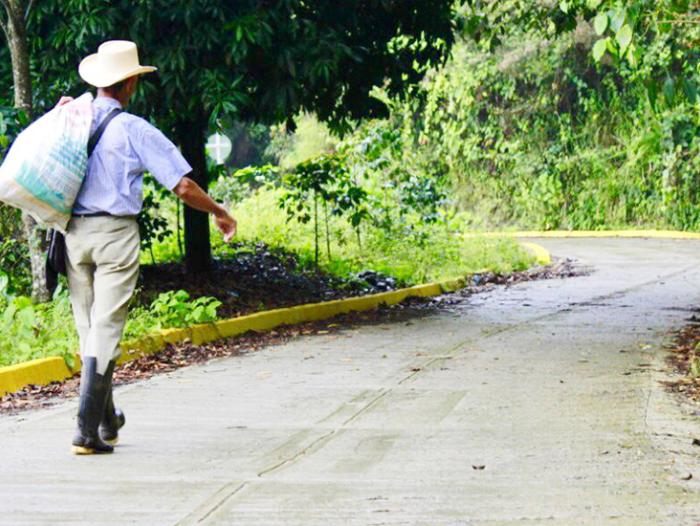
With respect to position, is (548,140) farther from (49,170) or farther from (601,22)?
(49,170)

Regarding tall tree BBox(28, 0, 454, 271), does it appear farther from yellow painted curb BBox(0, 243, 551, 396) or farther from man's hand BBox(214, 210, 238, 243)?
man's hand BBox(214, 210, 238, 243)

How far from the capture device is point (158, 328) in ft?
38.9

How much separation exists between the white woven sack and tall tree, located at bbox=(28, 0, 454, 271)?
18.2ft

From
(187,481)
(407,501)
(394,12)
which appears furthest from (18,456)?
(394,12)

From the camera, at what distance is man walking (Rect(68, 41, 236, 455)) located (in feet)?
22.5

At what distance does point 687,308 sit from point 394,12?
16.8 feet

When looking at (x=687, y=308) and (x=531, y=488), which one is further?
(x=687, y=308)

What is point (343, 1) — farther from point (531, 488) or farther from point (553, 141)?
point (553, 141)

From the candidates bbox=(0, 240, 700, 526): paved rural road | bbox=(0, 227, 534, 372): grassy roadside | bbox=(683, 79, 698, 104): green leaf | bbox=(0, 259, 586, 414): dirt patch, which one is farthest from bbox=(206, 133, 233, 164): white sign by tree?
bbox=(683, 79, 698, 104): green leaf

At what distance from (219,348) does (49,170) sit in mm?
5548

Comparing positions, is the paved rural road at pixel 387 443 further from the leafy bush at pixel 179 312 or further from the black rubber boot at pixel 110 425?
the leafy bush at pixel 179 312

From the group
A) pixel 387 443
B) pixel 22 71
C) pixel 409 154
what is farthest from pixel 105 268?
pixel 409 154

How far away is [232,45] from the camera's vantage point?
1249 cm

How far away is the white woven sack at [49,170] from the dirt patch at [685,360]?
14.2 ft
